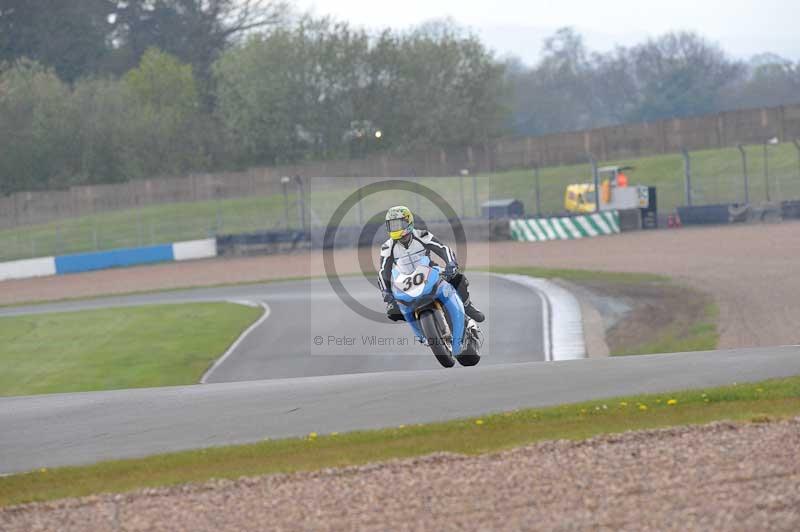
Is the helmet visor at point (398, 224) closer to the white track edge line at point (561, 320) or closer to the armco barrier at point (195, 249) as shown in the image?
Answer: the white track edge line at point (561, 320)

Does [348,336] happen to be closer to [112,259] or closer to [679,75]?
[112,259]

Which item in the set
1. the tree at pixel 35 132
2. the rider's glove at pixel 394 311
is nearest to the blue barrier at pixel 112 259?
the tree at pixel 35 132

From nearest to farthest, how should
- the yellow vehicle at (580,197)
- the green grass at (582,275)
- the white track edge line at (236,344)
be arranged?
the white track edge line at (236,344)
the green grass at (582,275)
the yellow vehicle at (580,197)

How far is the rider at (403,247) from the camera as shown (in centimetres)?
1229

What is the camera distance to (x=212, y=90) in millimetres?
73750

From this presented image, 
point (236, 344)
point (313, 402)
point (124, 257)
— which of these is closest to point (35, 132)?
point (124, 257)

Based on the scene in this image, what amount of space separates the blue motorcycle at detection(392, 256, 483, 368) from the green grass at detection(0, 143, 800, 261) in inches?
1123

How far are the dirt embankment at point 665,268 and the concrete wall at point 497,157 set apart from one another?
15.0 m

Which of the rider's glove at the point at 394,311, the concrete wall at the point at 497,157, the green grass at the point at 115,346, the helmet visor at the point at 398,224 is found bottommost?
the green grass at the point at 115,346

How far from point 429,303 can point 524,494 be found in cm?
528

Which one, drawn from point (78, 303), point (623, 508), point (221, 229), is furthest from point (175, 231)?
point (623, 508)

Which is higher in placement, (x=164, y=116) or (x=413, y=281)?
(x=164, y=116)

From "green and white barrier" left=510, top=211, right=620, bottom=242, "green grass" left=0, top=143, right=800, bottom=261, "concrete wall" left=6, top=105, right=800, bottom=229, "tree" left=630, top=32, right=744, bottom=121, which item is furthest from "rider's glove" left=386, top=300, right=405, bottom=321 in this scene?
"tree" left=630, top=32, right=744, bottom=121

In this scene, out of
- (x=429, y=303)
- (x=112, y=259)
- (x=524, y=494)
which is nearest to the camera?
(x=524, y=494)
